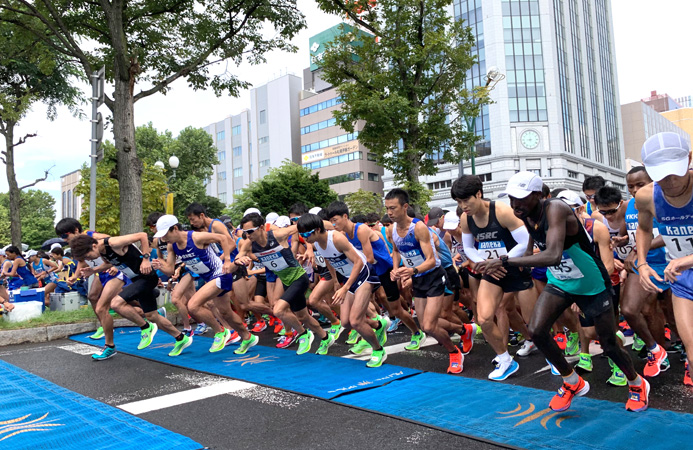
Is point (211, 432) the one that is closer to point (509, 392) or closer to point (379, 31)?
point (509, 392)

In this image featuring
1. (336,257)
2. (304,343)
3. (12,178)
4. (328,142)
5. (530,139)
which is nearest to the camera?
(336,257)

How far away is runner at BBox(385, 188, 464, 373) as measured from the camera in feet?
19.7

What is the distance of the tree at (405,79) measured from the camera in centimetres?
1706

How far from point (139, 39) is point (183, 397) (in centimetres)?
1094

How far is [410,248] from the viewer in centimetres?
645

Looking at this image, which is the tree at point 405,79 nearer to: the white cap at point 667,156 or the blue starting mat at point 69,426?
the blue starting mat at point 69,426

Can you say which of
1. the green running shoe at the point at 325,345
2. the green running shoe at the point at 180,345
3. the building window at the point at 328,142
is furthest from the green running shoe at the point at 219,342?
the building window at the point at 328,142

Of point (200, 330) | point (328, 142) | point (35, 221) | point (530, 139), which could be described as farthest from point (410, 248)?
point (35, 221)

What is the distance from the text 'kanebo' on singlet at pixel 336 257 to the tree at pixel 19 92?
13.6 metres

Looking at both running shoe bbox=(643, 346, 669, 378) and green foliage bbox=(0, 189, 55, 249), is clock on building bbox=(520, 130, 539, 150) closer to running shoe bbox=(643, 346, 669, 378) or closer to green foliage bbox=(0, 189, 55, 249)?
running shoe bbox=(643, 346, 669, 378)

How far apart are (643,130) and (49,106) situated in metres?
97.7

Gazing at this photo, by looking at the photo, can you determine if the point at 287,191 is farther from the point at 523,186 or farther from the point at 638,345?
the point at 523,186

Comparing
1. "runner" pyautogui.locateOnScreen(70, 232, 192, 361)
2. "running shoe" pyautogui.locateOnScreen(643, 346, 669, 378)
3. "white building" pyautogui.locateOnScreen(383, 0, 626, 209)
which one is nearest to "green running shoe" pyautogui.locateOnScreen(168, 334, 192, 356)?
"runner" pyautogui.locateOnScreen(70, 232, 192, 361)

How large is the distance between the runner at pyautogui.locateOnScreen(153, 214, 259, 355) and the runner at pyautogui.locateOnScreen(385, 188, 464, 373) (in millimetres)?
2528
